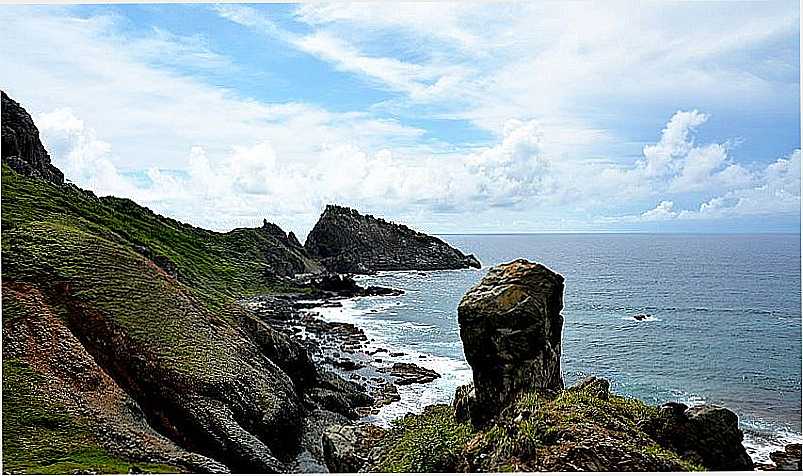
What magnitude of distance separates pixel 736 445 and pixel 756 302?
25.6 m

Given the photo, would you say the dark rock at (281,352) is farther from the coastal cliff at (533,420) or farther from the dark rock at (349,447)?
the coastal cliff at (533,420)

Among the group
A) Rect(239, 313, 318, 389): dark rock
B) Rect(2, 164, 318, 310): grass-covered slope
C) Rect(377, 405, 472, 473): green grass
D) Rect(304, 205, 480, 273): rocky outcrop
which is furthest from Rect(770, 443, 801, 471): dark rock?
Rect(304, 205, 480, 273): rocky outcrop

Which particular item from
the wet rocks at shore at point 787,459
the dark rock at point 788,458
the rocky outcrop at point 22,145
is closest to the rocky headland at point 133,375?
the rocky outcrop at point 22,145

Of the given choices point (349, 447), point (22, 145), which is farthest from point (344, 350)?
point (22, 145)

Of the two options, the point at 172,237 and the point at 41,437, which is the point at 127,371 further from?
the point at 172,237

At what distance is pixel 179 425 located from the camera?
9.62 metres

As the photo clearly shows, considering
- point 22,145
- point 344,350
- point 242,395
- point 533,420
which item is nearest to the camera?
point 533,420

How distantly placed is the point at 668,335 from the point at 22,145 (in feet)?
78.7

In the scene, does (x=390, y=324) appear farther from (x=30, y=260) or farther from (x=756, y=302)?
(x=30, y=260)

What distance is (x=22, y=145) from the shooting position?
80.3 ft

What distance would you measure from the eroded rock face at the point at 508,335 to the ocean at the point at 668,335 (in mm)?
6520

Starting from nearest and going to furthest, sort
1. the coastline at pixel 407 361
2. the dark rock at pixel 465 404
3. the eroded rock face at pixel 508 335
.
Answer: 1. the eroded rock face at pixel 508 335
2. the dark rock at pixel 465 404
3. the coastline at pixel 407 361

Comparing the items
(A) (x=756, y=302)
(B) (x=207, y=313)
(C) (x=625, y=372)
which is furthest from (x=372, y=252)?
(B) (x=207, y=313)

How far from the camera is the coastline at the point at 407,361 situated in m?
13.2
